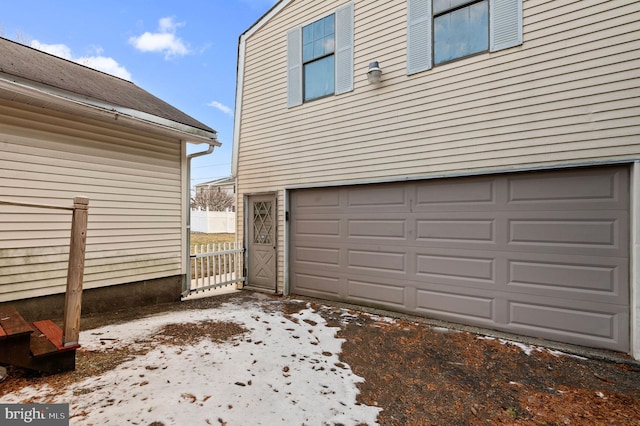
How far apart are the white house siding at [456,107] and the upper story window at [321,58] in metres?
0.15

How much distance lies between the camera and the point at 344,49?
17.2ft

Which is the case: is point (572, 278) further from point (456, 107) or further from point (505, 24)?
point (505, 24)

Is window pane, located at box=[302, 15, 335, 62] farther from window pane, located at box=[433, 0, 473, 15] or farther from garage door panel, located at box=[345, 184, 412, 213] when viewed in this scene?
garage door panel, located at box=[345, 184, 412, 213]

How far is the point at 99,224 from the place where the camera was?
14.9 feet

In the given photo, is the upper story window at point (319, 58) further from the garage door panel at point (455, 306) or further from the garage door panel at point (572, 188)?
the garage door panel at point (455, 306)

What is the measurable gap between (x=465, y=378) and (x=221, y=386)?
7.23 feet

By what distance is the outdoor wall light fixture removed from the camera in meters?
4.74

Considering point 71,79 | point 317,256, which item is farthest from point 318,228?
point 71,79

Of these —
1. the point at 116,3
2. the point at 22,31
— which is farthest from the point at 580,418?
the point at 22,31

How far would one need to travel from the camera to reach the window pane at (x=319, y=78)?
18.0 ft

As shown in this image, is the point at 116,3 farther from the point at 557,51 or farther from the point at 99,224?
the point at 557,51

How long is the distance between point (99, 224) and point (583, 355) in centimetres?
636

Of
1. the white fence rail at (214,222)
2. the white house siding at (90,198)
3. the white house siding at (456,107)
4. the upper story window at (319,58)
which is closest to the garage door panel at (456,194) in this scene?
the white house siding at (456,107)

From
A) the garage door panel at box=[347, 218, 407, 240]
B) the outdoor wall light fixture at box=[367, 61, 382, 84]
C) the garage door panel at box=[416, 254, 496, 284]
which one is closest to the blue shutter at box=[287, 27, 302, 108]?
the outdoor wall light fixture at box=[367, 61, 382, 84]
